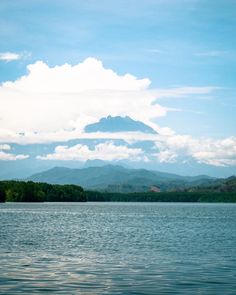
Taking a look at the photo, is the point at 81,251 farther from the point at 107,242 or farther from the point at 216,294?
the point at 216,294

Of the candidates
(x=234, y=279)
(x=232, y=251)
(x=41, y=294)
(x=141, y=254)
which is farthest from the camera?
(x=232, y=251)

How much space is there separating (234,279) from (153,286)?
748 centimetres

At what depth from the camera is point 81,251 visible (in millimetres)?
65500

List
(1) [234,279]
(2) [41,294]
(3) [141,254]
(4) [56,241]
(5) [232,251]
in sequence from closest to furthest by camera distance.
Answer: (2) [41,294] < (1) [234,279] < (3) [141,254] < (5) [232,251] < (4) [56,241]

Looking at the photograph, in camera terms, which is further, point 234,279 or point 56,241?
point 56,241

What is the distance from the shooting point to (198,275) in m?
47.8

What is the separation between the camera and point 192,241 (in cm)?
8081

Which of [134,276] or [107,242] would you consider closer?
[134,276]

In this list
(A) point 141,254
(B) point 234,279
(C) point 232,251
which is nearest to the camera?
(B) point 234,279

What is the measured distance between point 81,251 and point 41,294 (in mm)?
26898

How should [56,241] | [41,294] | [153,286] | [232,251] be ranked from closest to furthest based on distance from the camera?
1. [41,294]
2. [153,286]
3. [232,251]
4. [56,241]

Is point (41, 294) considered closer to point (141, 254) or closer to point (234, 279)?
point (234, 279)

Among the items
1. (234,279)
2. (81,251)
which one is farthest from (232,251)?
(234,279)

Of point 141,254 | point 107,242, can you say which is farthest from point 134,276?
point 107,242
